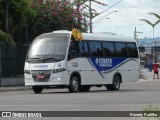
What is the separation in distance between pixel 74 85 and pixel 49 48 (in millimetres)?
2215

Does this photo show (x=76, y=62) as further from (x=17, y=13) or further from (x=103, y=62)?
(x=17, y=13)

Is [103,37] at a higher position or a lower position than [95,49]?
higher

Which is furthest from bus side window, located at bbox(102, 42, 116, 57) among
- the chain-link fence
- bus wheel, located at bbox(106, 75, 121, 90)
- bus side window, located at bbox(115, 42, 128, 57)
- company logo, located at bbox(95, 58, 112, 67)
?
the chain-link fence

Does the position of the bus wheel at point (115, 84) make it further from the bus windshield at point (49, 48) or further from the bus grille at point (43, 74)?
the bus grille at point (43, 74)

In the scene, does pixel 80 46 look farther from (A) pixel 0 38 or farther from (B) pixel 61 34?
(A) pixel 0 38

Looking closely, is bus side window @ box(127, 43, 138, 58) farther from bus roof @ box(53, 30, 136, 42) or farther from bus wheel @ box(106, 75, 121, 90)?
bus wheel @ box(106, 75, 121, 90)

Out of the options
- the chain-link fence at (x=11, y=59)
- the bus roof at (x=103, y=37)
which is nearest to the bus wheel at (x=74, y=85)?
the bus roof at (x=103, y=37)

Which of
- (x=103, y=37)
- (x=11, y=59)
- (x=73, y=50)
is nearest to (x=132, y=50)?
(x=103, y=37)

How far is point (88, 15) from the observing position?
168 ft

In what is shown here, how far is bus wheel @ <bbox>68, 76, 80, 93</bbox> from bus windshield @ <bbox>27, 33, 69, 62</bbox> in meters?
1.42

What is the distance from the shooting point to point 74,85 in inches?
1141

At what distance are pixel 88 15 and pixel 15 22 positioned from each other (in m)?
10.1

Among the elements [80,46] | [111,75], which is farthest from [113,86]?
[80,46]

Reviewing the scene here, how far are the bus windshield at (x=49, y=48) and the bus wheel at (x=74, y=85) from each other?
1.42 m
